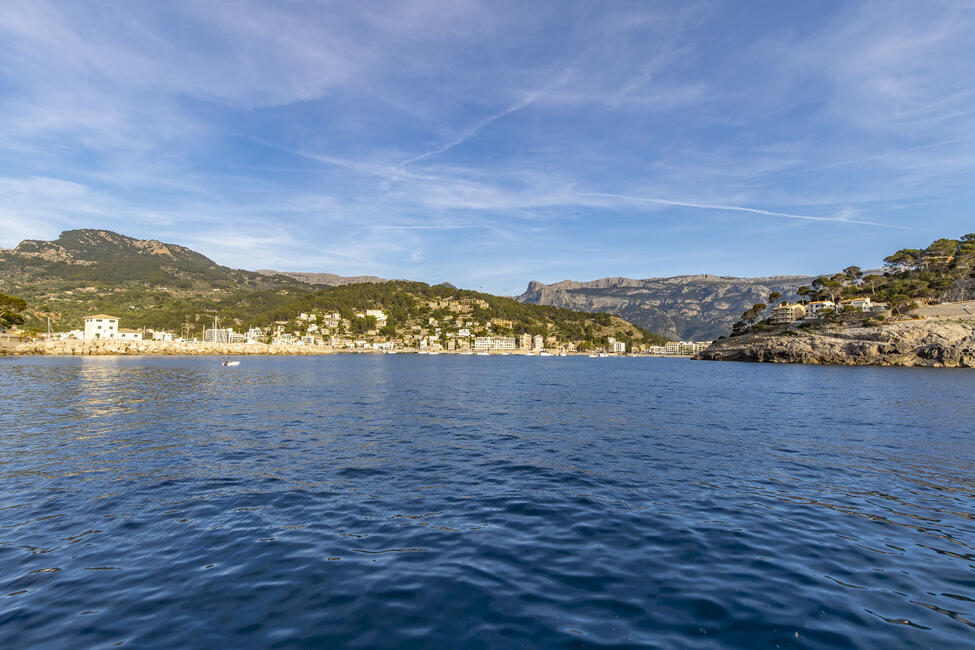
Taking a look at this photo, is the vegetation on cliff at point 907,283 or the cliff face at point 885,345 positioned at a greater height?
the vegetation on cliff at point 907,283

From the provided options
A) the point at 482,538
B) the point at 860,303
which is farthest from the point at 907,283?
the point at 482,538

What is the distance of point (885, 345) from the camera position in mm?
94750

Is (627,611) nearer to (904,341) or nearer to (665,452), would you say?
(665,452)

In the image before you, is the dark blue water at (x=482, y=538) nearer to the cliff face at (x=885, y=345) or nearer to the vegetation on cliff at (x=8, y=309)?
the cliff face at (x=885, y=345)

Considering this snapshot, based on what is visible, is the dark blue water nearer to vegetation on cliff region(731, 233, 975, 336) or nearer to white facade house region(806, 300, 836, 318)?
vegetation on cliff region(731, 233, 975, 336)

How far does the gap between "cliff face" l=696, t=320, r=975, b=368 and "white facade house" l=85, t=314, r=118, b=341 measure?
19270 centimetres

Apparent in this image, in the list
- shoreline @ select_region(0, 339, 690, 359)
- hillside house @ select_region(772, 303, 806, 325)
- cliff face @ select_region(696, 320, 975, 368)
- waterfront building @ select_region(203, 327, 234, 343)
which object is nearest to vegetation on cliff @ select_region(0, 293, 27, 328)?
shoreline @ select_region(0, 339, 690, 359)

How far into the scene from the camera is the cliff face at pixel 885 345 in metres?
86.9

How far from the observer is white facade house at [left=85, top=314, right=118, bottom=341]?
439ft

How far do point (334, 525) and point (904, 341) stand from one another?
404 feet

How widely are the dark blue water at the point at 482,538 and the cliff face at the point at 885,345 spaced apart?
94.0m

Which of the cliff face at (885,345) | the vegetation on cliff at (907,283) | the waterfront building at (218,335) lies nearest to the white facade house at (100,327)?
the waterfront building at (218,335)

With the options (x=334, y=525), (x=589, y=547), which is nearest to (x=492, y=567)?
(x=589, y=547)

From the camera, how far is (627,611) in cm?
669
